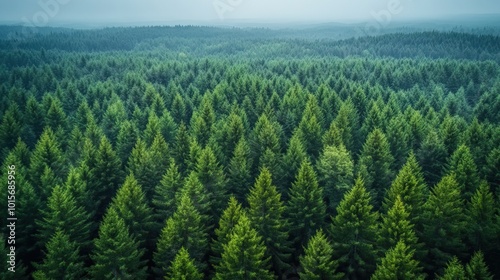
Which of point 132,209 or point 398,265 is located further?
point 132,209

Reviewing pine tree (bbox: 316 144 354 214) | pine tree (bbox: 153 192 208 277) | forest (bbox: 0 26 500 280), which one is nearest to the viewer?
forest (bbox: 0 26 500 280)

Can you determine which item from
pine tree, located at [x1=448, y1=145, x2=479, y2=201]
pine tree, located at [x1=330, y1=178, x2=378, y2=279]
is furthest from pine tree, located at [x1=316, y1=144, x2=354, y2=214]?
pine tree, located at [x1=448, y1=145, x2=479, y2=201]

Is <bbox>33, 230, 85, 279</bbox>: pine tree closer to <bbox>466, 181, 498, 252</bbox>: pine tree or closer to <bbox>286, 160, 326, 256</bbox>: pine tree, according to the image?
<bbox>286, 160, 326, 256</bbox>: pine tree

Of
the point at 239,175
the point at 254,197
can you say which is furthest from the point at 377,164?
the point at 254,197

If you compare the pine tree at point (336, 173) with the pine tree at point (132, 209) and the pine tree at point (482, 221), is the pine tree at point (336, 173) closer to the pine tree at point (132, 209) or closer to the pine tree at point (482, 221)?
the pine tree at point (482, 221)

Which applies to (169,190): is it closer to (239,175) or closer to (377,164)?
(239,175)

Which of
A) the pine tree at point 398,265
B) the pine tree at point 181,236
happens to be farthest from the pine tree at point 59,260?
the pine tree at point 398,265
